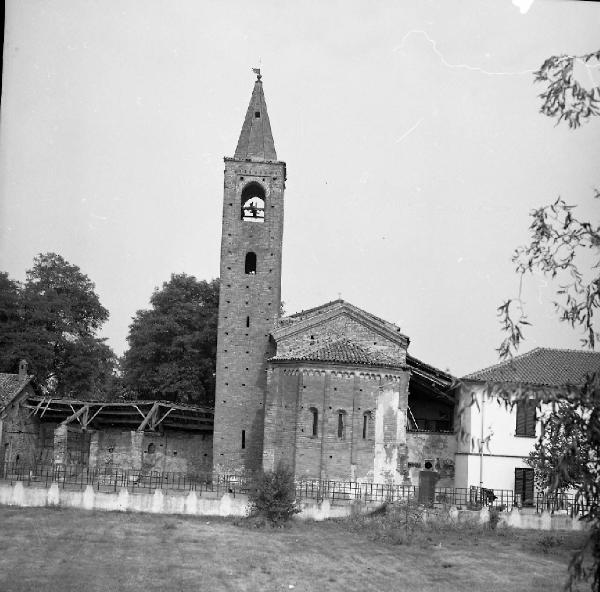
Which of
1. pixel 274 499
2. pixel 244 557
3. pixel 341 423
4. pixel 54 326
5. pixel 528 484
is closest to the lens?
pixel 244 557

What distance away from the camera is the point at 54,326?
1388 inches

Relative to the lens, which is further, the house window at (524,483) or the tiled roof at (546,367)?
the tiled roof at (546,367)

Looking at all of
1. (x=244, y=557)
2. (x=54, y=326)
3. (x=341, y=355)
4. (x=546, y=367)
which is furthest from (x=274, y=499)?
(x=54, y=326)

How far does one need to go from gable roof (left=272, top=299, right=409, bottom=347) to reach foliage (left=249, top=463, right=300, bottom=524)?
24.0 ft

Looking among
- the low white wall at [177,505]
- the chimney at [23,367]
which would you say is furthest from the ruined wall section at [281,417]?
the chimney at [23,367]

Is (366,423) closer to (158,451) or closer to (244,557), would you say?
(158,451)

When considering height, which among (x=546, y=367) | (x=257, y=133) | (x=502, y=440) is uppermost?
(x=257, y=133)

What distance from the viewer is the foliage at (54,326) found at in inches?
1300

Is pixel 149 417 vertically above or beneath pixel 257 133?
beneath

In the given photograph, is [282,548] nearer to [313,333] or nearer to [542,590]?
[542,590]

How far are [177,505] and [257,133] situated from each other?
16.2 metres

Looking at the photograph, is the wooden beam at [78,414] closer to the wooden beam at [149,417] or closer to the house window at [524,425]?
the wooden beam at [149,417]

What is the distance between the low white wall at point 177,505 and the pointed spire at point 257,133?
14775mm

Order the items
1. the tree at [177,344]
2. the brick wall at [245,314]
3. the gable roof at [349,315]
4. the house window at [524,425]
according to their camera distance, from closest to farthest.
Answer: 1. the house window at [524,425]
2. the gable roof at [349,315]
3. the brick wall at [245,314]
4. the tree at [177,344]
